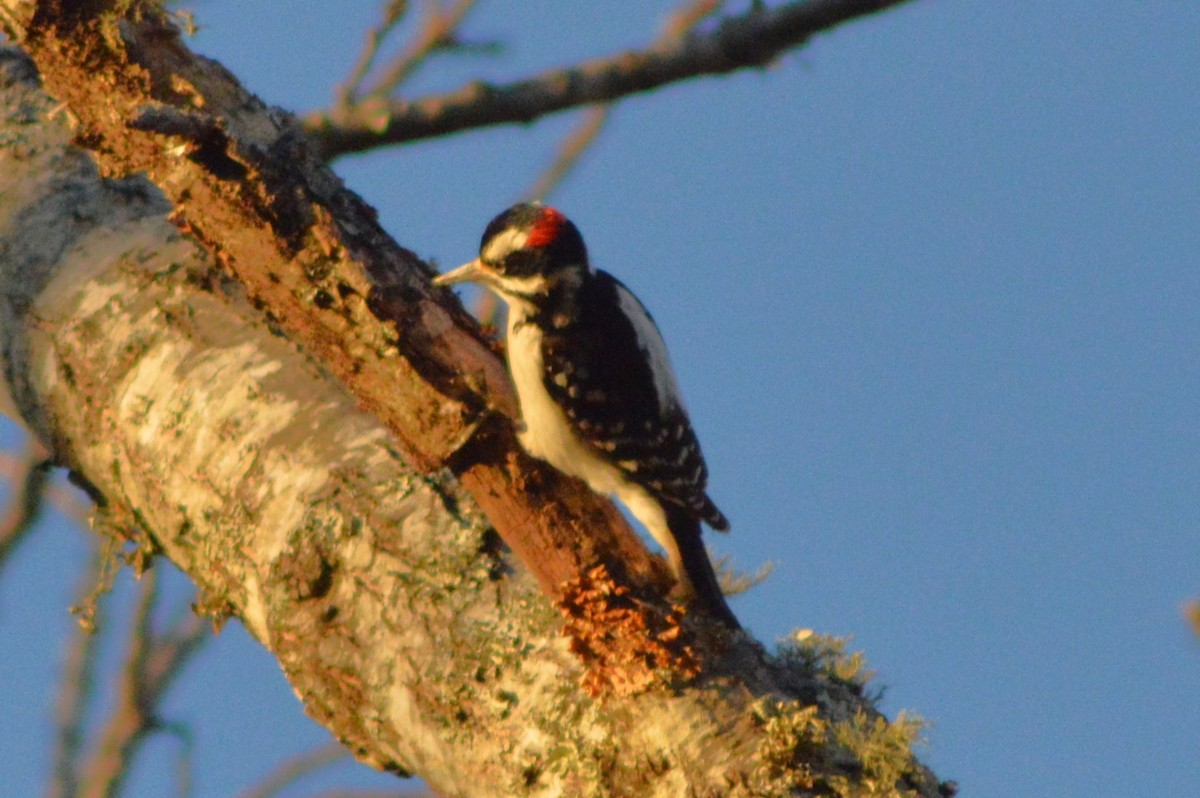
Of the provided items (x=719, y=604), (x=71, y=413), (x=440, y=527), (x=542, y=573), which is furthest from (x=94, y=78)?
(x=719, y=604)

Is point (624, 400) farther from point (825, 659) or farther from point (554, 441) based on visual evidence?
point (825, 659)

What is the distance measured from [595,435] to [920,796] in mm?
1556

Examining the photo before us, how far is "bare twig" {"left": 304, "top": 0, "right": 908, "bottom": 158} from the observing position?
2199 millimetres

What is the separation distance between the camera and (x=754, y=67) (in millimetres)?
2301

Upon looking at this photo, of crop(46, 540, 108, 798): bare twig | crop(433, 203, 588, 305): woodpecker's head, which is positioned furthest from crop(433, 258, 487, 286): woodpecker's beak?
crop(46, 540, 108, 798): bare twig

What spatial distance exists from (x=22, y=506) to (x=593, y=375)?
3.14 m

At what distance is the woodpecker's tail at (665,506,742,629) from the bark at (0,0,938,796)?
0.42ft

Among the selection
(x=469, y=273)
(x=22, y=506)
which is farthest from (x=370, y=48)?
(x=22, y=506)

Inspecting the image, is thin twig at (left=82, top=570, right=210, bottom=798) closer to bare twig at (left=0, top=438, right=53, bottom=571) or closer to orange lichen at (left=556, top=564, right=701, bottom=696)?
bare twig at (left=0, top=438, right=53, bottom=571)

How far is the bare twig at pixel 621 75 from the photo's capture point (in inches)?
86.6

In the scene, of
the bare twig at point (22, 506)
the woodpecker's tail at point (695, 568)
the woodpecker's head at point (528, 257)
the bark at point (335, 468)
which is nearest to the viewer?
the bark at point (335, 468)

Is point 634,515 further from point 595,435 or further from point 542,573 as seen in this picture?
point 542,573

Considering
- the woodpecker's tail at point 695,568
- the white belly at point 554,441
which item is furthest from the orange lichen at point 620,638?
the white belly at point 554,441

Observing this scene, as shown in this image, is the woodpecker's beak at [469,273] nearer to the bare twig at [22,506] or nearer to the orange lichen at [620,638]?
the orange lichen at [620,638]
